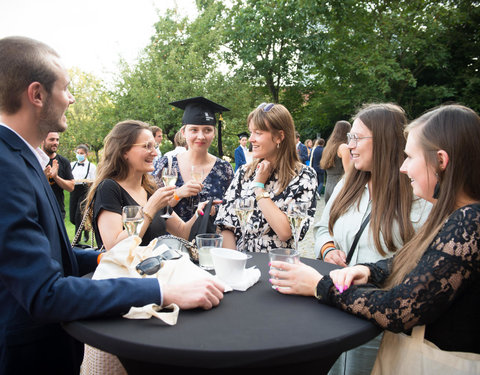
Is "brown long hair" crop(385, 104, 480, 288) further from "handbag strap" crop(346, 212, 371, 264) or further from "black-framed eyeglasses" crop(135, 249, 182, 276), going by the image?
"black-framed eyeglasses" crop(135, 249, 182, 276)

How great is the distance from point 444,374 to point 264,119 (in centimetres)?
216

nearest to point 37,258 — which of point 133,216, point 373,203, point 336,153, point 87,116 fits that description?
point 133,216

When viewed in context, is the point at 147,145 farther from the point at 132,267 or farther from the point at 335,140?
the point at 335,140

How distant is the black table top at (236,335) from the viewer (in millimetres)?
1172

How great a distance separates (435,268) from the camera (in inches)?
55.0

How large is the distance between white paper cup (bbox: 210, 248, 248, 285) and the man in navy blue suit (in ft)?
0.53

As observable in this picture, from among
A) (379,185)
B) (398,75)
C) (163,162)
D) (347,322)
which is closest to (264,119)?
(379,185)

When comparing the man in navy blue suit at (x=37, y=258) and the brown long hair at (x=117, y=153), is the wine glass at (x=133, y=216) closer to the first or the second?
the man in navy blue suit at (x=37, y=258)

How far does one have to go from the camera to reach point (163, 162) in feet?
13.5

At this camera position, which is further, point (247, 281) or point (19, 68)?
point (247, 281)

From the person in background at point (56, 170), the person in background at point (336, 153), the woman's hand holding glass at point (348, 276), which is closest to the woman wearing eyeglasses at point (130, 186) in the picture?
the woman's hand holding glass at point (348, 276)

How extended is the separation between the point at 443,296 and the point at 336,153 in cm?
672

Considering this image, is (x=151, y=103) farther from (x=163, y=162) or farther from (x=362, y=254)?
(x=362, y=254)

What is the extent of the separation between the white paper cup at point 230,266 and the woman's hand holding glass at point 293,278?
16 centimetres
